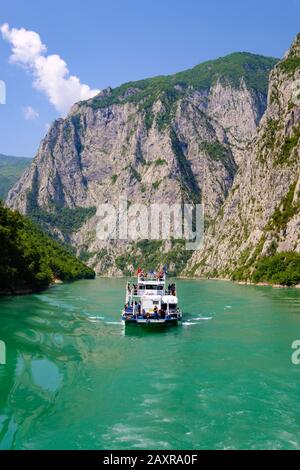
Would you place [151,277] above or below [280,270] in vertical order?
above

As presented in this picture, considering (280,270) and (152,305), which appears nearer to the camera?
(152,305)

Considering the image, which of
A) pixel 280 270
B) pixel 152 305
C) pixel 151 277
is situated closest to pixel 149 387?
pixel 152 305

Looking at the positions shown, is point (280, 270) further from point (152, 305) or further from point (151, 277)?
point (152, 305)

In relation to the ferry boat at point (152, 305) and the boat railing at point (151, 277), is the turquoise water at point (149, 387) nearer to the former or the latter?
the ferry boat at point (152, 305)
